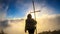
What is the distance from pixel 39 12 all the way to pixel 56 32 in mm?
399

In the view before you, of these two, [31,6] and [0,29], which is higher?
[31,6]

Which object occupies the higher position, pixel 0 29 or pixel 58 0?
pixel 58 0

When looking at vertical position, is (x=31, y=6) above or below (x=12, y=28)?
above

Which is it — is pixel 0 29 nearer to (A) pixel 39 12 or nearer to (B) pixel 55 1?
(A) pixel 39 12

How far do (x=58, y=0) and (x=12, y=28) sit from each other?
2.72ft

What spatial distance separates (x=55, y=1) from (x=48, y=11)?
191 millimetres

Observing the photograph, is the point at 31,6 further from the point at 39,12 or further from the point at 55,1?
the point at 55,1

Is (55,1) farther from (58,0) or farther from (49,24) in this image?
(49,24)

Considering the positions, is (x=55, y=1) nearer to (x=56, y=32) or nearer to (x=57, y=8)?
(x=57, y=8)

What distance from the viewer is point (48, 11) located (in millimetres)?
3277

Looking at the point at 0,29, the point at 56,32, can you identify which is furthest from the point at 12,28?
the point at 56,32

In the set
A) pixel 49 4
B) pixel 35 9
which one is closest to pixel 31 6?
pixel 35 9

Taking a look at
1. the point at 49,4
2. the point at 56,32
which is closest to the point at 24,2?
the point at 49,4

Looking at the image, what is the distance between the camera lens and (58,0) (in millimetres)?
3295
